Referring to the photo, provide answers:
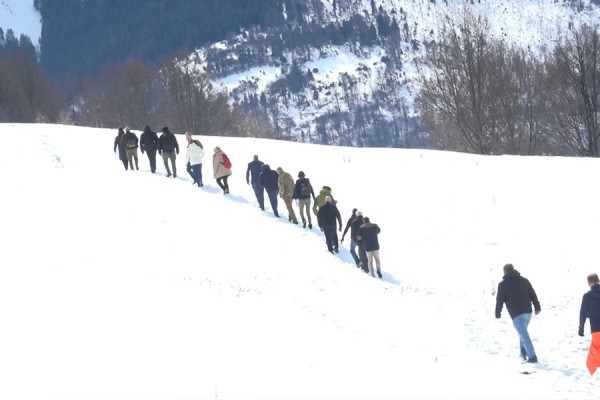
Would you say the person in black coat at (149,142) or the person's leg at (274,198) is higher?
the person in black coat at (149,142)

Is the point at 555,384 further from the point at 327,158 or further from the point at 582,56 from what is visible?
the point at 582,56

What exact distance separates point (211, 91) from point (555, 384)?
61.1 meters

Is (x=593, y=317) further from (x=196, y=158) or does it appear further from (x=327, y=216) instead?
(x=196, y=158)

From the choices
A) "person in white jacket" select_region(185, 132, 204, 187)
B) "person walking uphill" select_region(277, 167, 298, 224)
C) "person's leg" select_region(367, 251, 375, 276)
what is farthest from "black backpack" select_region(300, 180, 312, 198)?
"person in white jacket" select_region(185, 132, 204, 187)

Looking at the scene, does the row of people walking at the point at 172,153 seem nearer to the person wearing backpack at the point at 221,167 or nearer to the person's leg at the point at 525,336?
the person wearing backpack at the point at 221,167

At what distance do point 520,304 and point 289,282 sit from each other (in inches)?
211

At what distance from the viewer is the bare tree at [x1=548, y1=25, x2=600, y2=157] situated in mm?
39469

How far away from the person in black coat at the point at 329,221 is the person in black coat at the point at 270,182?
2904mm

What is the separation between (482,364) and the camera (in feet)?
41.8

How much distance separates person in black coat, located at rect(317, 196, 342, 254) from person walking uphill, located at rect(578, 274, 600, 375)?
829cm

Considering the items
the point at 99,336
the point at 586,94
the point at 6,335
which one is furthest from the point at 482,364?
the point at 586,94

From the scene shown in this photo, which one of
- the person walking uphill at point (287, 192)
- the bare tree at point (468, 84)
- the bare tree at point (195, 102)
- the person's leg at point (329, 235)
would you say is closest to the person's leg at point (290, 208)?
the person walking uphill at point (287, 192)

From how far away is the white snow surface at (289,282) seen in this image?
32.2 ft

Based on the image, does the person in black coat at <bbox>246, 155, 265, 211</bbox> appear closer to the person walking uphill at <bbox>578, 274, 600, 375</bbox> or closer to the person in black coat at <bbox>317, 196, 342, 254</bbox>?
the person in black coat at <bbox>317, 196, 342, 254</bbox>
